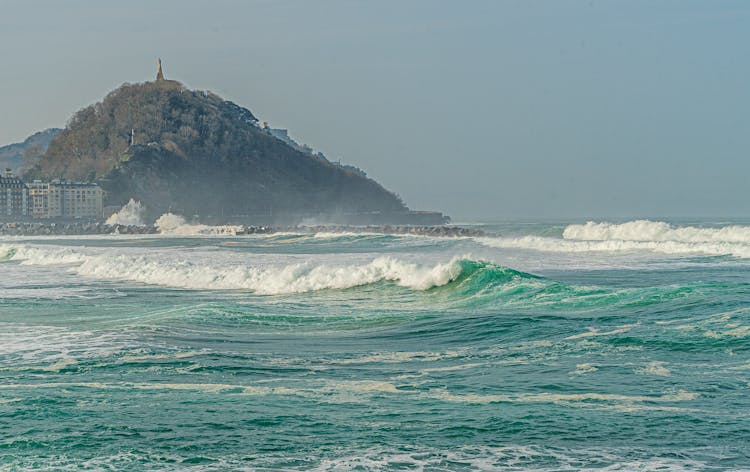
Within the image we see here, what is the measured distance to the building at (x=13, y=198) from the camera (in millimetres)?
177750

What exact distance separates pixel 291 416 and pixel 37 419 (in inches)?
110

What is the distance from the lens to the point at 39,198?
180m

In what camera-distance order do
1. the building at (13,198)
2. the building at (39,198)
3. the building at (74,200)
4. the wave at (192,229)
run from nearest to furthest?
the wave at (192,229)
the building at (74,200)
the building at (13,198)
the building at (39,198)

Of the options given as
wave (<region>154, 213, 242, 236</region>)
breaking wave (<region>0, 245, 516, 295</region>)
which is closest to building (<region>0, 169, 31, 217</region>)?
wave (<region>154, 213, 242, 236</region>)

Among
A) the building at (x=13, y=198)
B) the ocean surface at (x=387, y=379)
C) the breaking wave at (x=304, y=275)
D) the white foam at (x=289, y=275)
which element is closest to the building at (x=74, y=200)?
the building at (x=13, y=198)

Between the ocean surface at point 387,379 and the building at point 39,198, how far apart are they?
160 metres

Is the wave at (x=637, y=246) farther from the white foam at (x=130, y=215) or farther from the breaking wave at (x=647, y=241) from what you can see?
the white foam at (x=130, y=215)

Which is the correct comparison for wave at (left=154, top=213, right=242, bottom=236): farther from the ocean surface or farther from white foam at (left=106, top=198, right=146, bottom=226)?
the ocean surface

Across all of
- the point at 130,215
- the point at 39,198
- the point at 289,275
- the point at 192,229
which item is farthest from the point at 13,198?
the point at 289,275

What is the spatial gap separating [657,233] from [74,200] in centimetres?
13250

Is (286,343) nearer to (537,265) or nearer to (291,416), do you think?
(291,416)

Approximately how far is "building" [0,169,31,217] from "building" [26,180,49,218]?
1020 millimetres

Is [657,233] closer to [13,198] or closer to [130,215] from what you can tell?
[130,215]

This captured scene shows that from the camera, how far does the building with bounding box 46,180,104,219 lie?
175375 mm
